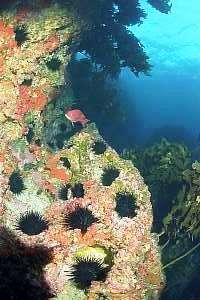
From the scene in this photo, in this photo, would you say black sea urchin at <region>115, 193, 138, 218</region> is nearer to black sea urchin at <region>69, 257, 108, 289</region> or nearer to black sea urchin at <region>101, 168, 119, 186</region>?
black sea urchin at <region>101, 168, 119, 186</region>

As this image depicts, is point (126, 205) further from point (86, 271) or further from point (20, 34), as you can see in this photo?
point (20, 34)

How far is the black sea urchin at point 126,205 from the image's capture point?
29.0 feet

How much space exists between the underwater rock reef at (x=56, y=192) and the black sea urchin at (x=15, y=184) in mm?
26

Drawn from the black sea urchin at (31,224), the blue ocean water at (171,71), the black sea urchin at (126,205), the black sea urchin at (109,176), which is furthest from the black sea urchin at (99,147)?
the blue ocean water at (171,71)

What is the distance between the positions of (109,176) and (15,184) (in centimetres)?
250

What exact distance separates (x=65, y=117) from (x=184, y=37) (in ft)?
137

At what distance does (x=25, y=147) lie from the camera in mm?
10586

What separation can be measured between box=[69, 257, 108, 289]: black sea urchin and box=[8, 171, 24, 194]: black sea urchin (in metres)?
3.34

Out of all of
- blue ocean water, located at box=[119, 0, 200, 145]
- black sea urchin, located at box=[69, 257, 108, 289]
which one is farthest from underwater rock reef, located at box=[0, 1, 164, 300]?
blue ocean water, located at box=[119, 0, 200, 145]

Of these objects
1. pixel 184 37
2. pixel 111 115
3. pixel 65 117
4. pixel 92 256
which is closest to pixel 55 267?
pixel 92 256

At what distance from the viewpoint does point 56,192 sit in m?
9.78

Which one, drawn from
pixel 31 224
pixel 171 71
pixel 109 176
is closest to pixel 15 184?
pixel 31 224

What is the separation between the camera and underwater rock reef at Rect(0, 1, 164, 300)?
6883mm

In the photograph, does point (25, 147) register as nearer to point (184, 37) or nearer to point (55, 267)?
point (55, 267)
